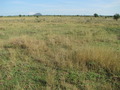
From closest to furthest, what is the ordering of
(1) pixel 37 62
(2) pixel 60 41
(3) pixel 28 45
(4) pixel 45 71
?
(4) pixel 45 71
(1) pixel 37 62
(3) pixel 28 45
(2) pixel 60 41

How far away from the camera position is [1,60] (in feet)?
20.4

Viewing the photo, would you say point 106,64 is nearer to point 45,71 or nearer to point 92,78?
point 92,78

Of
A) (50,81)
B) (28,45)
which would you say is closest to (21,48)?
(28,45)

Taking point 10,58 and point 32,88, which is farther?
point 10,58

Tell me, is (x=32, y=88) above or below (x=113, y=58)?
below

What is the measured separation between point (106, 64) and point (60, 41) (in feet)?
15.7

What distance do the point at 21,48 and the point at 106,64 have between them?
4823mm

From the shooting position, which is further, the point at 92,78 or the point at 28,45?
the point at 28,45

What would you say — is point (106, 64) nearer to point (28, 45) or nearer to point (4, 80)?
point (4, 80)

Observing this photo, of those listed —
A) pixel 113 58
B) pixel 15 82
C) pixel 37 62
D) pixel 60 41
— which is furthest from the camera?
pixel 60 41

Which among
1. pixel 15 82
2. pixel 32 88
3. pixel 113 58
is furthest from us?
pixel 113 58

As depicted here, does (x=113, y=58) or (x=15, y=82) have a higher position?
(x=113, y=58)

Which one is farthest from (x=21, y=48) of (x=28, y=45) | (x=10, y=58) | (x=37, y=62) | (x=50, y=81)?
(x=50, y=81)

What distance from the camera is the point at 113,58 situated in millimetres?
5484
